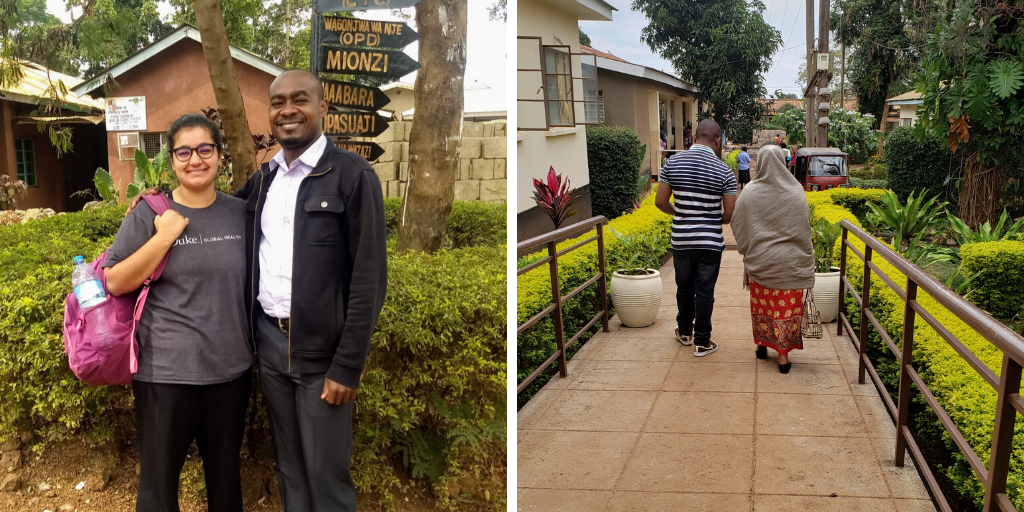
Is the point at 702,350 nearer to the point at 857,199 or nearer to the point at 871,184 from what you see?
the point at 857,199

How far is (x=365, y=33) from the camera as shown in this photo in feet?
12.6

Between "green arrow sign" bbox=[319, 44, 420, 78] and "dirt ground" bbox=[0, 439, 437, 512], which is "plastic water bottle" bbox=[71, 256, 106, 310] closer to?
"dirt ground" bbox=[0, 439, 437, 512]

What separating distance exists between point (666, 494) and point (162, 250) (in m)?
2.32

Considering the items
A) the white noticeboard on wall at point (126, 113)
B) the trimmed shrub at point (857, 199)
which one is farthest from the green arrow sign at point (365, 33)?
the trimmed shrub at point (857, 199)

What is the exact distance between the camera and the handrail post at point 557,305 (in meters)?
5.18

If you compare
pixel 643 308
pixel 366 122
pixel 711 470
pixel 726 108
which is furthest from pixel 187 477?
pixel 726 108

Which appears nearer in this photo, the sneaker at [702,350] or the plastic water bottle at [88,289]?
the plastic water bottle at [88,289]

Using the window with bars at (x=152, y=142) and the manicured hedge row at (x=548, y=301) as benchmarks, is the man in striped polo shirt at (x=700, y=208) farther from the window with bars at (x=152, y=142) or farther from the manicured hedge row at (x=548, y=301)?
the window with bars at (x=152, y=142)

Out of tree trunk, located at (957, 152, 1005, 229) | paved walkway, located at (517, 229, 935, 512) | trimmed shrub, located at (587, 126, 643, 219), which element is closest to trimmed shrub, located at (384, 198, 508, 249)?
paved walkway, located at (517, 229, 935, 512)

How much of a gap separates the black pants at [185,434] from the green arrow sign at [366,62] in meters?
1.60

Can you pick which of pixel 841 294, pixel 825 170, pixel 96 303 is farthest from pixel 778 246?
pixel 825 170

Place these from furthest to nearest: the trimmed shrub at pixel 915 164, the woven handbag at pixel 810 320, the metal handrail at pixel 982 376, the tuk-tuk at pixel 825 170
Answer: the tuk-tuk at pixel 825 170, the trimmed shrub at pixel 915 164, the woven handbag at pixel 810 320, the metal handrail at pixel 982 376

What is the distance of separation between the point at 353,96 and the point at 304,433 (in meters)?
1.84

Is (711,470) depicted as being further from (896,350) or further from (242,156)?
(242,156)
